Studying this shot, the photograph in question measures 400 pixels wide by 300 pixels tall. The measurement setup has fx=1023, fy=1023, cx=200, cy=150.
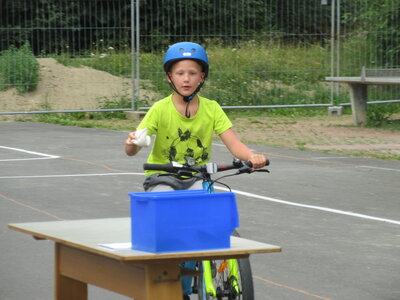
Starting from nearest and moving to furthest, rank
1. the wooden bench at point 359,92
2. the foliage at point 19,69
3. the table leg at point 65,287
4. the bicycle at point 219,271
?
the table leg at point 65,287 → the bicycle at point 219,271 → the wooden bench at point 359,92 → the foliage at point 19,69

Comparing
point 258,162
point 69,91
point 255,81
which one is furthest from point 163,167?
point 255,81

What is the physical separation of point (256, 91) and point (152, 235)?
797 inches

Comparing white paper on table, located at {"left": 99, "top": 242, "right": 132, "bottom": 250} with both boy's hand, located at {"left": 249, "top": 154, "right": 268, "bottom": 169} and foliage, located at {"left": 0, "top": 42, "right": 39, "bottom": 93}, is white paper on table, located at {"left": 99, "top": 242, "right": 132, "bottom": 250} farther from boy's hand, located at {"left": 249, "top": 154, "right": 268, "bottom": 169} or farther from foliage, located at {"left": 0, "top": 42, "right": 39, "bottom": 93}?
foliage, located at {"left": 0, "top": 42, "right": 39, "bottom": 93}

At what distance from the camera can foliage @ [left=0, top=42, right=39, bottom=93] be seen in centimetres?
2238

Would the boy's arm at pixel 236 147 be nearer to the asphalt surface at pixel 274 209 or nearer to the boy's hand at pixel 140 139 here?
the boy's hand at pixel 140 139

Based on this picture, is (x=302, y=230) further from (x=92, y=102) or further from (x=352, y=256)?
(x=92, y=102)

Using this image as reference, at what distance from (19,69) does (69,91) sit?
1303 mm

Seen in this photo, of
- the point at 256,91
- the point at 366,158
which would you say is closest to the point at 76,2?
the point at 256,91

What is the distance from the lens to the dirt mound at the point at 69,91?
898 inches

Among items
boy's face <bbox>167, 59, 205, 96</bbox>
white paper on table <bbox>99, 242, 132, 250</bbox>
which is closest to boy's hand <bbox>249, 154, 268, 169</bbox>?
boy's face <bbox>167, 59, 205, 96</bbox>

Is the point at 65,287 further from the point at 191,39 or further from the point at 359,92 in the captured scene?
the point at 191,39

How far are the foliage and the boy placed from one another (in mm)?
17075

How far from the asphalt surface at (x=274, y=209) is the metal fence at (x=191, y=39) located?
16.8 feet

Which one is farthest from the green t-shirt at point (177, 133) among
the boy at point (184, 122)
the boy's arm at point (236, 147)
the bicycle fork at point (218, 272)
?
the bicycle fork at point (218, 272)
